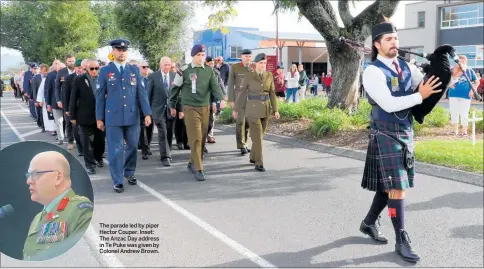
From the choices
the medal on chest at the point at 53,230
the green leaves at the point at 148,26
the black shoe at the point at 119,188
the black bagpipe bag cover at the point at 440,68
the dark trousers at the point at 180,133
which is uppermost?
the green leaves at the point at 148,26

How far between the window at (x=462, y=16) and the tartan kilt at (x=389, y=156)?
3311 cm

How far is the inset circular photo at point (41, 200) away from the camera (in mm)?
883

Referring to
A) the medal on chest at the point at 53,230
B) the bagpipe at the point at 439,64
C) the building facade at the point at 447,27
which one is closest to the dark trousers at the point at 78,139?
the bagpipe at the point at 439,64

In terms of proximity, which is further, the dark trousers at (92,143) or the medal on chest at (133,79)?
the dark trousers at (92,143)

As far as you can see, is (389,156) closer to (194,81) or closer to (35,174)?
(35,174)

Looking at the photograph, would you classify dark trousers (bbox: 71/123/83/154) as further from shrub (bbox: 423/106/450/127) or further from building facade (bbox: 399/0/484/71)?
building facade (bbox: 399/0/484/71)

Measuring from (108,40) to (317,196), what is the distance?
14.2ft

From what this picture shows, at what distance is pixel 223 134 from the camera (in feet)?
39.5

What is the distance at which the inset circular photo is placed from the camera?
88 cm

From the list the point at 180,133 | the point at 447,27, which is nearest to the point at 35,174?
the point at 180,133

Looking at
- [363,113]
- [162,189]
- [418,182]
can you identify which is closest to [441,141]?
[363,113]

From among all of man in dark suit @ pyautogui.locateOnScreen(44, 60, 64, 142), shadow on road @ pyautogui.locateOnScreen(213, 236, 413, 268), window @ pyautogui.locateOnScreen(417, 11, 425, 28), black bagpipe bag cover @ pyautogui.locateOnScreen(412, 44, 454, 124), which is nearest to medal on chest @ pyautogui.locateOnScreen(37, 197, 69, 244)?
black bagpipe bag cover @ pyautogui.locateOnScreen(412, 44, 454, 124)

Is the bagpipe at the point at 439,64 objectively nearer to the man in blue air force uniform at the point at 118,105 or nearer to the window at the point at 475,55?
the man in blue air force uniform at the point at 118,105

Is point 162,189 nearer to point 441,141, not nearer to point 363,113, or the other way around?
point 363,113
